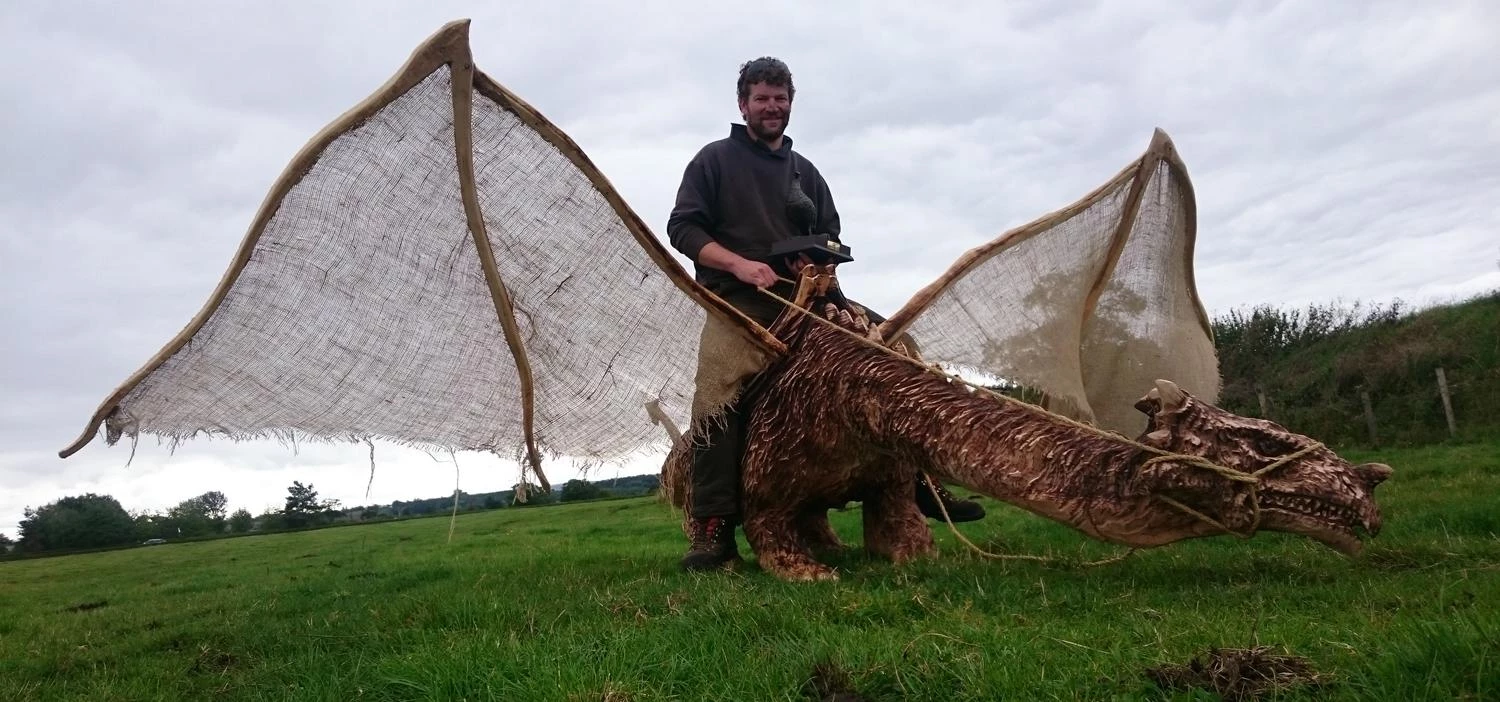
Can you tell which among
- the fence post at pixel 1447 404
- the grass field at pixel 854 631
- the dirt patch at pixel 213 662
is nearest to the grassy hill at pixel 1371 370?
the fence post at pixel 1447 404

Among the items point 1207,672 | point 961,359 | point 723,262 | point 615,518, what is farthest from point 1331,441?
point 1207,672

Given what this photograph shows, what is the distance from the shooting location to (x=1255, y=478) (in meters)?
3.06

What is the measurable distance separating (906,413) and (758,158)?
2.04 meters

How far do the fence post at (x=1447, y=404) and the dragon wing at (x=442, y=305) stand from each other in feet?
58.3

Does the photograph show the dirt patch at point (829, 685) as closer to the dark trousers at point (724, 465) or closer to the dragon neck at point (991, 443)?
the dragon neck at point (991, 443)

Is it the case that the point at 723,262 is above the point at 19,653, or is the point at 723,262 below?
above

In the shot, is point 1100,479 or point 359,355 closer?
point 1100,479

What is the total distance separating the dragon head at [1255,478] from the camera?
3047mm

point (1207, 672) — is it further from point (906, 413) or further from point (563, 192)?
→ point (563, 192)

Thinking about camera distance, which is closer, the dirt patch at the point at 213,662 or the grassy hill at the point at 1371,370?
the dirt patch at the point at 213,662

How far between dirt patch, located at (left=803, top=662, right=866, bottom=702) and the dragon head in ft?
4.84

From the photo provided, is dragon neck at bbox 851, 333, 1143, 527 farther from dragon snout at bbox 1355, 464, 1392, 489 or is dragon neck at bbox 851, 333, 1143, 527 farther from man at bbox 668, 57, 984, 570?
man at bbox 668, 57, 984, 570

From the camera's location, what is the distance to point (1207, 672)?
2.08 metres

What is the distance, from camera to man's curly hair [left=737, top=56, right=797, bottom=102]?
17.0 feet
